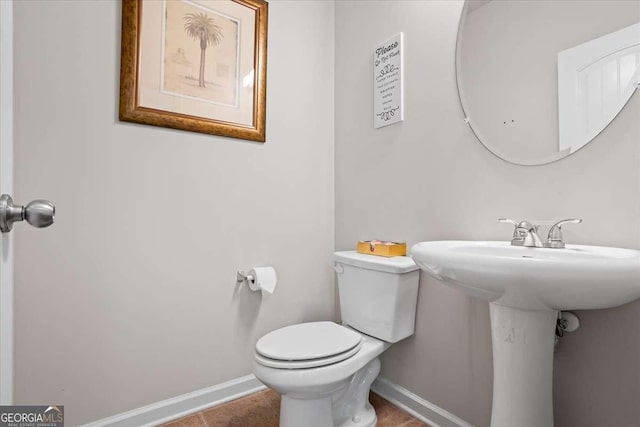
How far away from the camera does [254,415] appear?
59.4 inches

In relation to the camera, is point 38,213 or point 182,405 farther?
point 182,405

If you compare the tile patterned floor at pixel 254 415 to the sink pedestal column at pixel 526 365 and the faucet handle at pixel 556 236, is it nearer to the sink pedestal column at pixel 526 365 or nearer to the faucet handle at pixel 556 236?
the sink pedestal column at pixel 526 365

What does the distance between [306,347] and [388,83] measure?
1.27 m

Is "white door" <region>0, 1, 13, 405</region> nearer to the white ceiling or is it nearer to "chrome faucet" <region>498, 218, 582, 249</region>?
"chrome faucet" <region>498, 218, 582, 249</region>

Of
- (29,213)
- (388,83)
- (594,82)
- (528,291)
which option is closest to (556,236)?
(528,291)

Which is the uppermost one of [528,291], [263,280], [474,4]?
[474,4]

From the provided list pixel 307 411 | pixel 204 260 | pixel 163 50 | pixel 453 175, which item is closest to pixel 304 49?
pixel 163 50

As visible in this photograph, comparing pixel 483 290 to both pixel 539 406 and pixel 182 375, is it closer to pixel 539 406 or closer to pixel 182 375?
pixel 539 406

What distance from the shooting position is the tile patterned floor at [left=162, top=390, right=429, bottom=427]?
1443mm

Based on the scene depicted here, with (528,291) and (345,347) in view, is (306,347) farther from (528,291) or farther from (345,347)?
(528,291)

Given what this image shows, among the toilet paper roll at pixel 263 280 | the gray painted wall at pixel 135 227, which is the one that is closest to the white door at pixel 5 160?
the gray painted wall at pixel 135 227

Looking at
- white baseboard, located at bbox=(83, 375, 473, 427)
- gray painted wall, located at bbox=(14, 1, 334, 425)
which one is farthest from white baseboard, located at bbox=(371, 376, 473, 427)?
gray painted wall, located at bbox=(14, 1, 334, 425)

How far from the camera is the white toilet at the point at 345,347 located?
1139 millimetres

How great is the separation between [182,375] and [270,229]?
2.60 feet
